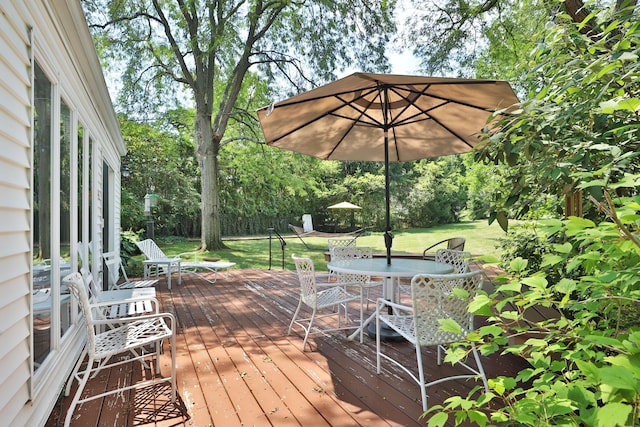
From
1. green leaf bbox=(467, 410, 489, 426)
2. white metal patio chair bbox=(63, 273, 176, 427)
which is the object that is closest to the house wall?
white metal patio chair bbox=(63, 273, 176, 427)

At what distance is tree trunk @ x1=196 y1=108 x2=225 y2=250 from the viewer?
1095cm

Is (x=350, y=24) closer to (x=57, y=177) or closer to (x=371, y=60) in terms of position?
(x=371, y=60)

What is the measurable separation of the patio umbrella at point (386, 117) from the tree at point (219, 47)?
6.41 m

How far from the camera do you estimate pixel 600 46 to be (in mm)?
1605

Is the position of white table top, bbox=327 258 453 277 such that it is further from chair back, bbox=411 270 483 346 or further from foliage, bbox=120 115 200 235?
foliage, bbox=120 115 200 235

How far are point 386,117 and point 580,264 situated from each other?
2.70m

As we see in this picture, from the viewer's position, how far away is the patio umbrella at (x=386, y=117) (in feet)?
9.97

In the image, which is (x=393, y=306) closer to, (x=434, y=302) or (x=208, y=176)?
(x=434, y=302)

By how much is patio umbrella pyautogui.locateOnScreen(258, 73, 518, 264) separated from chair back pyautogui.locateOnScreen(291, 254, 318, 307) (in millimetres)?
859

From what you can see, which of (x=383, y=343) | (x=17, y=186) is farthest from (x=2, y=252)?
(x=383, y=343)

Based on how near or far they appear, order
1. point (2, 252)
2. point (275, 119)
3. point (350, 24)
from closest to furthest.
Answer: point (2, 252), point (275, 119), point (350, 24)

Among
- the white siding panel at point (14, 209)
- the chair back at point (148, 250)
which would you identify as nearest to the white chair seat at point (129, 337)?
the white siding panel at point (14, 209)

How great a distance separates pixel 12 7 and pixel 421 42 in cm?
877

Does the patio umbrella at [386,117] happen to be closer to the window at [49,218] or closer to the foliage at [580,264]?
the foliage at [580,264]
